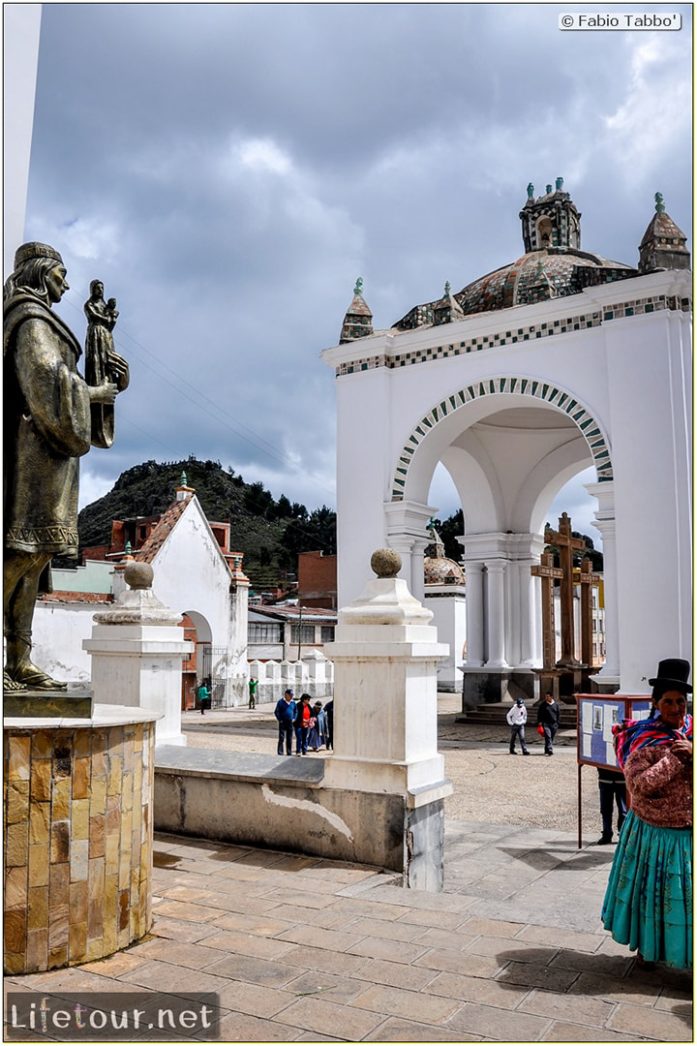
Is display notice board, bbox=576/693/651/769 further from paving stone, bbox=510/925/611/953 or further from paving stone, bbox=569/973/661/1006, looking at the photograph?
paving stone, bbox=569/973/661/1006

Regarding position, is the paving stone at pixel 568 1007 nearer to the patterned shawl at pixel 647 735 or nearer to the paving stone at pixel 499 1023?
the paving stone at pixel 499 1023

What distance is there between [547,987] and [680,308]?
33.2ft

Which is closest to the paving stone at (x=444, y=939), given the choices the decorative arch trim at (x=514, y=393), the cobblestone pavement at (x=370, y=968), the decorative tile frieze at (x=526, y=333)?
the cobblestone pavement at (x=370, y=968)

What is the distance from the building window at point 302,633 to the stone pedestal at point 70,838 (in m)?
25.4

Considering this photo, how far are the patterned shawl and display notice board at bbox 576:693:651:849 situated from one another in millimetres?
2696

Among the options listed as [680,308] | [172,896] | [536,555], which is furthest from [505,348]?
[172,896]

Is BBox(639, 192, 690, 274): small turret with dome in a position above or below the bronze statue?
above

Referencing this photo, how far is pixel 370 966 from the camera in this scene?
300 centimetres

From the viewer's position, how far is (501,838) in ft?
20.6

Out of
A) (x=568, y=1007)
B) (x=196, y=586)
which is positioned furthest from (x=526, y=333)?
(x=196, y=586)

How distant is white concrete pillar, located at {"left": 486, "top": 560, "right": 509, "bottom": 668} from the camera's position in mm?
16219

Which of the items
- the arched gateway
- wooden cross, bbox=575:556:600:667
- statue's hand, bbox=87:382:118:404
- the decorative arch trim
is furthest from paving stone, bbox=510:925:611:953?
wooden cross, bbox=575:556:600:667

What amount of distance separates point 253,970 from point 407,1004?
22.5 inches

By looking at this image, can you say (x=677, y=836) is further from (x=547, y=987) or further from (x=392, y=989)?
(x=392, y=989)
